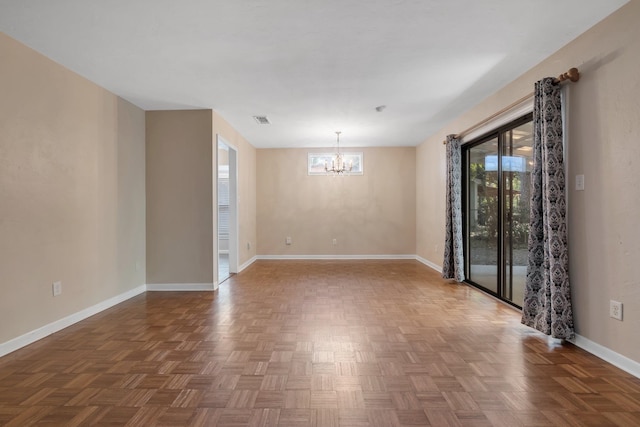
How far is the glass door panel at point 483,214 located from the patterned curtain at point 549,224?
4.13 feet

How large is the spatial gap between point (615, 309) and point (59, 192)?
462cm

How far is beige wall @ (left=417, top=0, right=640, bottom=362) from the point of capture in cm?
224

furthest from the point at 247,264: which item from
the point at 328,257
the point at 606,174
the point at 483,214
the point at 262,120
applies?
the point at 606,174

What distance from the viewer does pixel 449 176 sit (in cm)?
516

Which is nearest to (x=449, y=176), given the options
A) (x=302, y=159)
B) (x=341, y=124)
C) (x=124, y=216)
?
(x=341, y=124)

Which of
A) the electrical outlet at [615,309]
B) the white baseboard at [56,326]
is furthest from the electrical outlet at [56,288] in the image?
the electrical outlet at [615,309]

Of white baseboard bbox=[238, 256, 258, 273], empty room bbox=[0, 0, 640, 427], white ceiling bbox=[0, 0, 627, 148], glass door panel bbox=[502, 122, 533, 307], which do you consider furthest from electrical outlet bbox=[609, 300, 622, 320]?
white baseboard bbox=[238, 256, 258, 273]

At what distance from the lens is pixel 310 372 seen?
7.38 feet

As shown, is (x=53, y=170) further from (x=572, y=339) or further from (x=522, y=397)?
(x=572, y=339)

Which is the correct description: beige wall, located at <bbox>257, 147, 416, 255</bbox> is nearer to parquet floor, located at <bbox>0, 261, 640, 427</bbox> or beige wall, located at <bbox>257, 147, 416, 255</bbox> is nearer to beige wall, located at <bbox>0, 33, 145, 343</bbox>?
beige wall, located at <bbox>0, 33, 145, 343</bbox>

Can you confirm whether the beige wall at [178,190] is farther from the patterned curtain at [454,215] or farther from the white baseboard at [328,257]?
the patterned curtain at [454,215]

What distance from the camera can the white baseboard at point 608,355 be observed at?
220cm

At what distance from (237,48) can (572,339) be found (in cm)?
362

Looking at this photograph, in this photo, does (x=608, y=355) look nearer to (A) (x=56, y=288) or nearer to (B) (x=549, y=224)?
(B) (x=549, y=224)
